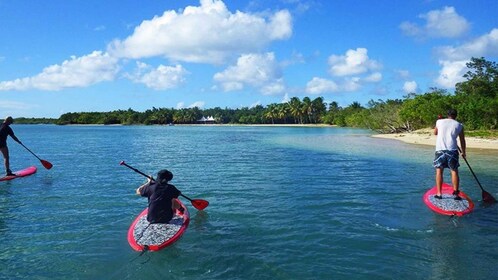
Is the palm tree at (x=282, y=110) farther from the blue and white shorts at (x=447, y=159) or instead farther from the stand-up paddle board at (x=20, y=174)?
the blue and white shorts at (x=447, y=159)

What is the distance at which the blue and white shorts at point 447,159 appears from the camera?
11.2 meters

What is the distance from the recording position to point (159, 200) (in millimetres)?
9234

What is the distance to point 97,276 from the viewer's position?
24.5 ft

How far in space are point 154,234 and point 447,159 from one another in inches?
335

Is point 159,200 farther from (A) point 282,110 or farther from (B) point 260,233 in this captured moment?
(A) point 282,110

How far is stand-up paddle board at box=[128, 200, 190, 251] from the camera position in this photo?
28.0 feet

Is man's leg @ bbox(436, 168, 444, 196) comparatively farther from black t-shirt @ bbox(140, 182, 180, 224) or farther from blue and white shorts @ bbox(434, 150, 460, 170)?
black t-shirt @ bbox(140, 182, 180, 224)

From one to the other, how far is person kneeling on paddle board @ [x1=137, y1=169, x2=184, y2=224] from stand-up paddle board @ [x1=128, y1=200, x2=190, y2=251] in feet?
0.63

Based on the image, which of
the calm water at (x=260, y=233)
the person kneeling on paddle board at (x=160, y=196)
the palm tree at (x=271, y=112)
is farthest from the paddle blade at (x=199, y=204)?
the palm tree at (x=271, y=112)

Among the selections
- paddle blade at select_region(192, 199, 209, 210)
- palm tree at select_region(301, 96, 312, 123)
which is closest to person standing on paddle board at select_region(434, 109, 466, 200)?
paddle blade at select_region(192, 199, 209, 210)

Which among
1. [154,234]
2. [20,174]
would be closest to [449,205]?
[154,234]

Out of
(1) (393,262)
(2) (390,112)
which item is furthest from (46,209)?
(2) (390,112)

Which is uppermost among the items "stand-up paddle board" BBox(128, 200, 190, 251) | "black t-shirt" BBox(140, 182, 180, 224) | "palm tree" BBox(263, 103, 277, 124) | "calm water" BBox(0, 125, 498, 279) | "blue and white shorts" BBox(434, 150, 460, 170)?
"palm tree" BBox(263, 103, 277, 124)

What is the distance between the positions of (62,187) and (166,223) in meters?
9.87
